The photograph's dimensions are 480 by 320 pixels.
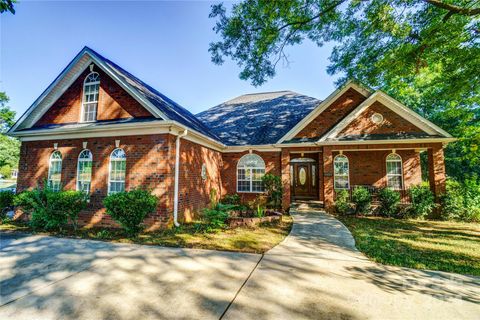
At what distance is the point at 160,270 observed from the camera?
4309 mm

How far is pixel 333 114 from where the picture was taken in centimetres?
1173

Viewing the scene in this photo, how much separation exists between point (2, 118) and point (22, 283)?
3407 centimetres

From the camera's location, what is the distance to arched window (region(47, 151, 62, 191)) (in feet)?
31.0

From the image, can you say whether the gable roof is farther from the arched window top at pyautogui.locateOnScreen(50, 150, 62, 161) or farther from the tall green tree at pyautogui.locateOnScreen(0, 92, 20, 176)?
the tall green tree at pyautogui.locateOnScreen(0, 92, 20, 176)

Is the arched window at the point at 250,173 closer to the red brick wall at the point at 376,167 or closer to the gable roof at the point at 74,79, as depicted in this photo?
the gable roof at the point at 74,79

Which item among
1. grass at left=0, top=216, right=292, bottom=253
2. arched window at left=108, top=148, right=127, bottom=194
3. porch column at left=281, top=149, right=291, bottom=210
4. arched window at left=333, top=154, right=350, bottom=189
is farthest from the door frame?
arched window at left=108, top=148, right=127, bottom=194

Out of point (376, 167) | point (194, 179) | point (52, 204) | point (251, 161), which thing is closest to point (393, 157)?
point (376, 167)

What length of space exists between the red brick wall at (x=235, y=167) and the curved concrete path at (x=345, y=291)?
7.04m

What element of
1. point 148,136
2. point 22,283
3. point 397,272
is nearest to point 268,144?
point 148,136

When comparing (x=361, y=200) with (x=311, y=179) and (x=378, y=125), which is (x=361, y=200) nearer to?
(x=311, y=179)

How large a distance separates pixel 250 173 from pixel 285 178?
6.97ft

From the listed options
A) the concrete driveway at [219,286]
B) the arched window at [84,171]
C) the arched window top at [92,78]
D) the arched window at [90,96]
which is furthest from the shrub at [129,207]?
the arched window top at [92,78]

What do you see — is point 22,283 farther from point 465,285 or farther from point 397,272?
point 465,285

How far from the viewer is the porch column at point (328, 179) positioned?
10773 mm
